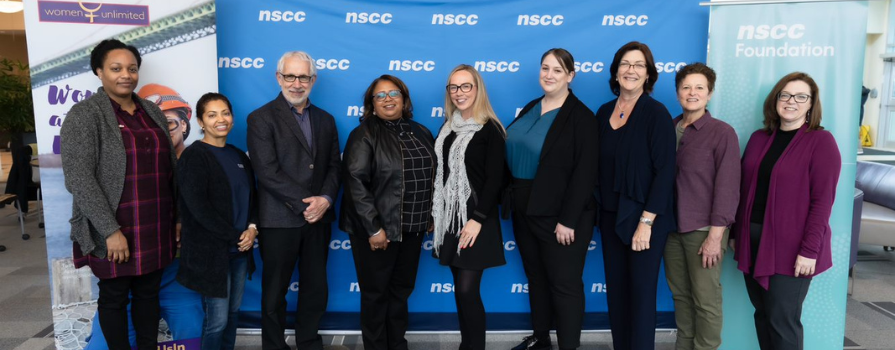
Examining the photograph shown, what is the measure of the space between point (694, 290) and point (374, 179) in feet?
5.23

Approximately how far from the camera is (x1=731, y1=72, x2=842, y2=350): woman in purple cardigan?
209cm

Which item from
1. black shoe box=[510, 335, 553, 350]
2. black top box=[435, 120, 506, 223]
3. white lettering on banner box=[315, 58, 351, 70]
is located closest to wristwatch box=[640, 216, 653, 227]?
black top box=[435, 120, 506, 223]

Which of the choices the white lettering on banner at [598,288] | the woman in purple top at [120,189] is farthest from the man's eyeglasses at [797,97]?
the woman in purple top at [120,189]

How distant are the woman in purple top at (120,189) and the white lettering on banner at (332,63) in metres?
0.88

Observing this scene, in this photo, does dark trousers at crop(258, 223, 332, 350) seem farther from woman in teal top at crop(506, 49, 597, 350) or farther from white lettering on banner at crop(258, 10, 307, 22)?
white lettering on banner at crop(258, 10, 307, 22)

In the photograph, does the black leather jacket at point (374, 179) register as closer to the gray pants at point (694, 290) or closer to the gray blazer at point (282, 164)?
the gray blazer at point (282, 164)

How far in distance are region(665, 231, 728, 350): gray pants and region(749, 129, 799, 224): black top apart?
7.5 inches

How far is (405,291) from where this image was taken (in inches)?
102

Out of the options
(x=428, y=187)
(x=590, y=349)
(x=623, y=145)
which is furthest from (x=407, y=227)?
(x=590, y=349)

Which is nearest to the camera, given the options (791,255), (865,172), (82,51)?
(791,255)

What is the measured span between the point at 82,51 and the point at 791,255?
345cm

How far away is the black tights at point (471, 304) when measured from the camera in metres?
2.40

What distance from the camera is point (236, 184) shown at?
2.32m

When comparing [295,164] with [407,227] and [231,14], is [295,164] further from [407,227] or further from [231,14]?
[231,14]
